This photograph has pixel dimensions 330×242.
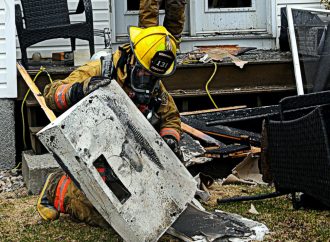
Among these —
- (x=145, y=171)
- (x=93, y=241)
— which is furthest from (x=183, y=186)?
(x=93, y=241)

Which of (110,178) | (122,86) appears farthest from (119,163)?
(122,86)

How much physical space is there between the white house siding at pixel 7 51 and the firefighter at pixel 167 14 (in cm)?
137

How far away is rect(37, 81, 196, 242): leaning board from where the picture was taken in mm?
5184

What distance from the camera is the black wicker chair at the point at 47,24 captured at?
925cm

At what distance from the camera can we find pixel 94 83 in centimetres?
559

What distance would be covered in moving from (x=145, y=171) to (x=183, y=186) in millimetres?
309

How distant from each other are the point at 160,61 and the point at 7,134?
370 centimetres

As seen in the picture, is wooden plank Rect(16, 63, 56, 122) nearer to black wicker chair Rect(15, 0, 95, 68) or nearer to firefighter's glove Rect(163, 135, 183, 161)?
black wicker chair Rect(15, 0, 95, 68)

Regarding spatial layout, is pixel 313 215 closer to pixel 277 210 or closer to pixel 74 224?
pixel 277 210

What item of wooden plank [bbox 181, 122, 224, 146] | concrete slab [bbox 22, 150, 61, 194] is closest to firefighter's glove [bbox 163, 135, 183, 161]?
concrete slab [bbox 22, 150, 61, 194]

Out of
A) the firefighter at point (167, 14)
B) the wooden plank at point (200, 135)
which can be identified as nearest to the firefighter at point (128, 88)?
the wooden plank at point (200, 135)

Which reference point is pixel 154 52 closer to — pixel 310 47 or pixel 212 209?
pixel 212 209

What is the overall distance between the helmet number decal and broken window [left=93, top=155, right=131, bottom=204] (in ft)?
2.97

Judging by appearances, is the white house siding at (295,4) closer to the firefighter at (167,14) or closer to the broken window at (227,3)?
the broken window at (227,3)
